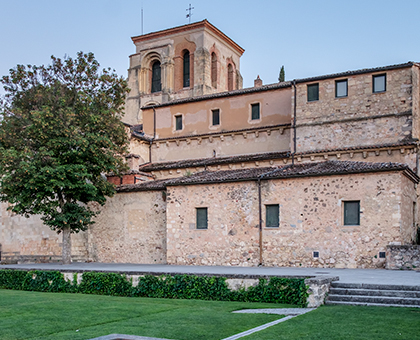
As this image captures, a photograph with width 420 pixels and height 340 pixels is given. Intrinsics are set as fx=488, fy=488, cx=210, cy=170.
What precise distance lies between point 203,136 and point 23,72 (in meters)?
11.7

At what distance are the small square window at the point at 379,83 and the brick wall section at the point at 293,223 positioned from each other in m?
6.59

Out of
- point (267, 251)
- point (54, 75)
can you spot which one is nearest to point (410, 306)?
point (267, 251)

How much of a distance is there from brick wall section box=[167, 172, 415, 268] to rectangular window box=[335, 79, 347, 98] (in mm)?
7140

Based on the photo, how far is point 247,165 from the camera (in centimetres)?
2762

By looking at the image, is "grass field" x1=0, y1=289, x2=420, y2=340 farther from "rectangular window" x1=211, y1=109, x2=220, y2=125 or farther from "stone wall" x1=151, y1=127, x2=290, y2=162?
"rectangular window" x1=211, y1=109, x2=220, y2=125

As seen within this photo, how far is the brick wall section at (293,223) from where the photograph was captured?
742 inches

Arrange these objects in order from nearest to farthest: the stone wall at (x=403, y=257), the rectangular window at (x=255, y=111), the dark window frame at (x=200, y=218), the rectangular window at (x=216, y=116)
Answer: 1. the stone wall at (x=403, y=257)
2. the dark window frame at (x=200, y=218)
3. the rectangular window at (x=255, y=111)
4. the rectangular window at (x=216, y=116)

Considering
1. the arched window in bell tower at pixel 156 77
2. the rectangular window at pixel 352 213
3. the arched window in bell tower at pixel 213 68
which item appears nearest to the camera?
the rectangular window at pixel 352 213

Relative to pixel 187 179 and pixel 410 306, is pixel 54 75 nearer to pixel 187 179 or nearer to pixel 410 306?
pixel 187 179

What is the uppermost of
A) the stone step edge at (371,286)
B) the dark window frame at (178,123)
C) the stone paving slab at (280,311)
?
the dark window frame at (178,123)

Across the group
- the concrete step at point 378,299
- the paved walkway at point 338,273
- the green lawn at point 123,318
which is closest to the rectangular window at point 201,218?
the paved walkway at point 338,273

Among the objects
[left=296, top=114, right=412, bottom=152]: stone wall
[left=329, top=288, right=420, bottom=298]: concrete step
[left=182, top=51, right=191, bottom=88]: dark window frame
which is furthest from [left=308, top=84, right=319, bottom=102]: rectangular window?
[left=182, top=51, right=191, bottom=88]: dark window frame

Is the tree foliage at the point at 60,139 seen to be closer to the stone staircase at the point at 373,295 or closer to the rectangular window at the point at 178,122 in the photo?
the rectangular window at the point at 178,122

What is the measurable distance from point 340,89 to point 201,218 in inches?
414
